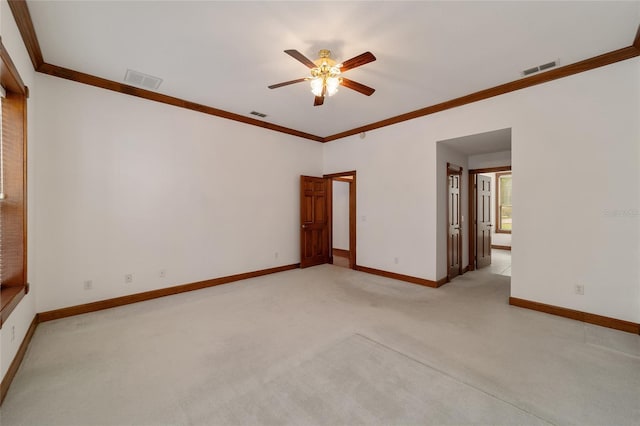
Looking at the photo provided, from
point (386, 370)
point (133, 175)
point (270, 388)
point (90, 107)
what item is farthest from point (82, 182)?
point (386, 370)

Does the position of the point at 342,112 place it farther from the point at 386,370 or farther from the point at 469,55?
the point at 386,370

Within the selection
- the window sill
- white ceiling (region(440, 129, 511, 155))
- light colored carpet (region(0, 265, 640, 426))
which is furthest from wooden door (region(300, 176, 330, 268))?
the window sill

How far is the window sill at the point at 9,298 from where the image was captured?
195 centimetres

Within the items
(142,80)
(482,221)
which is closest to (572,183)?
(482,221)

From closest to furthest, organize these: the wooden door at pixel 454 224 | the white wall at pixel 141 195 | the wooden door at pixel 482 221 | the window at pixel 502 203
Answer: the white wall at pixel 141 195
the wooden door at pixel 454 224
the wooden door at pixel 482 221
the window at pixel 502 203

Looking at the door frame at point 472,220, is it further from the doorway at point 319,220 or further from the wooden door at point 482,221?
the doorway at point 319,220

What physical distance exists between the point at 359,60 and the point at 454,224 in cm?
385

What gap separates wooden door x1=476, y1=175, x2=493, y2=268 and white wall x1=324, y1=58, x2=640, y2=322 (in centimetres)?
200

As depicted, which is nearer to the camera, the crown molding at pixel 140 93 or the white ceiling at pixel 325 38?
the white ceiling at pixel 325 38

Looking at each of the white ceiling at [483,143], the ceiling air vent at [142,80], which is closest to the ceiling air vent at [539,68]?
the white ceiling at [483,143]

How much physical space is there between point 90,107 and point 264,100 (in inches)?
88.9

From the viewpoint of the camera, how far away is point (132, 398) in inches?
75.0

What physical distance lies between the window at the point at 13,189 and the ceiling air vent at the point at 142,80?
1097mm

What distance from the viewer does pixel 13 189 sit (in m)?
2.45
